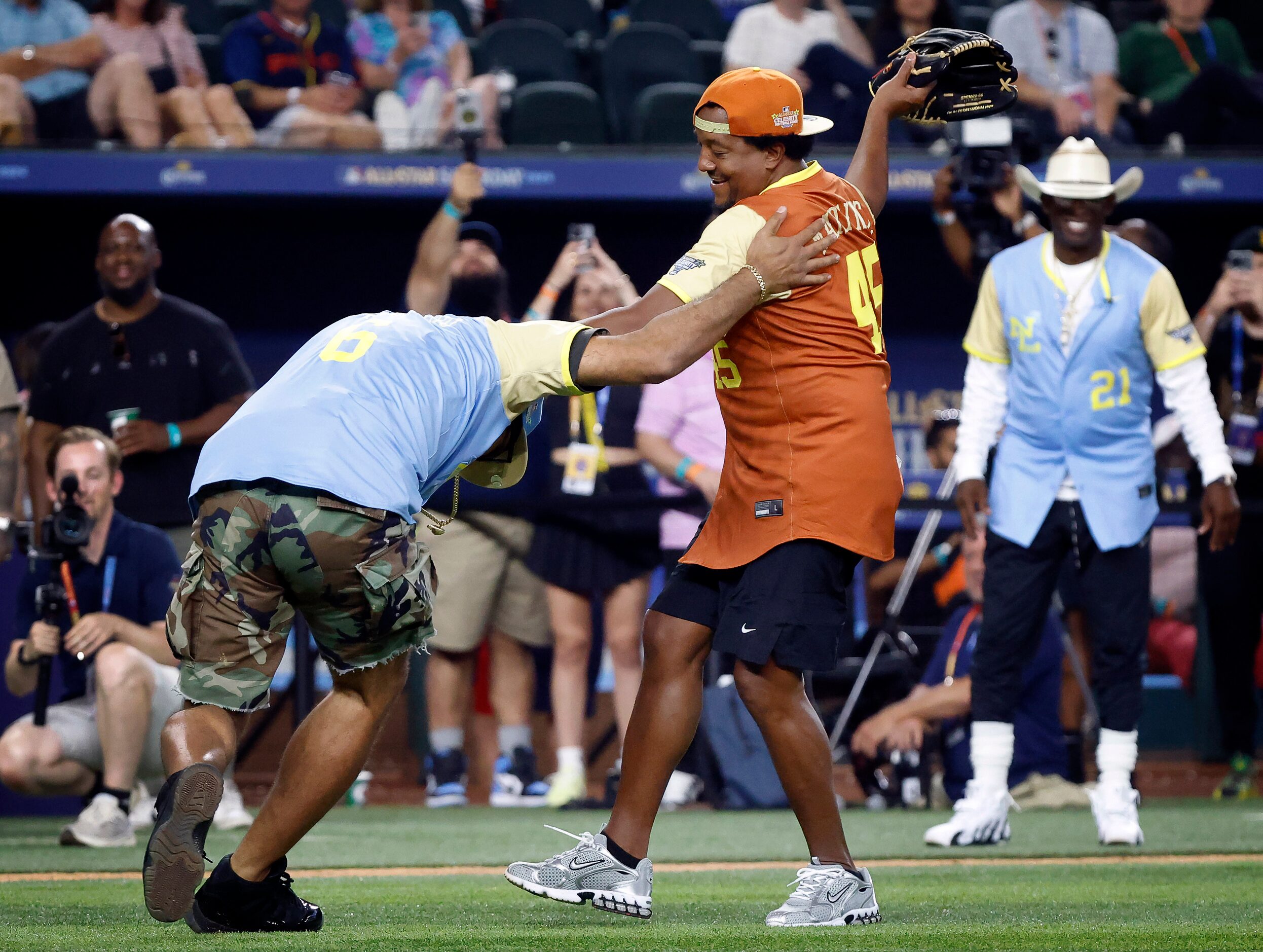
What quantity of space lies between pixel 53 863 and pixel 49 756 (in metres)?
1.09

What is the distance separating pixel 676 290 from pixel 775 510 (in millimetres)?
595

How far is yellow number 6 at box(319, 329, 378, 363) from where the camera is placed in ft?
11.5

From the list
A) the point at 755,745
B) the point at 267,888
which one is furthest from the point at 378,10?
the point at 267,888

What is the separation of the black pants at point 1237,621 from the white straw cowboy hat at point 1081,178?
2.60 meters

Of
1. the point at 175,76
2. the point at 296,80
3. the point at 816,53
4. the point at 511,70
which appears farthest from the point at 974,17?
the point at 175,76

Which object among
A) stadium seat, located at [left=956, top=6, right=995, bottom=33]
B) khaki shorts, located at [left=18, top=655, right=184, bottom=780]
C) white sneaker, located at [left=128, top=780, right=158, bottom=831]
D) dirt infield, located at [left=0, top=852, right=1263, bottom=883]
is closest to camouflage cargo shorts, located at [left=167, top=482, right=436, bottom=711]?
dirt infield, located at [left=0, top=852, right=1263, bottom=883]

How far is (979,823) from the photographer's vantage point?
19.7 ft

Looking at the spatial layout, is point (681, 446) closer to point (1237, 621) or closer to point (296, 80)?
point (1237, 621)

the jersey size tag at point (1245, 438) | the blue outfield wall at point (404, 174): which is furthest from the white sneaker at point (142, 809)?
the jersey size tag at point (1245, 438)

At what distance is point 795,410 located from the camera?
13.4 ft

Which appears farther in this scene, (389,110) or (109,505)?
(389,110)

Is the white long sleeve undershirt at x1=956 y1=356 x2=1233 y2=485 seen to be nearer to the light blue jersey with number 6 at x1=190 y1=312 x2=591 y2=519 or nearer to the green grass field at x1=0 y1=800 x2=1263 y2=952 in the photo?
the green grass field at x1=0 y1=800 x2=1263 y2=952

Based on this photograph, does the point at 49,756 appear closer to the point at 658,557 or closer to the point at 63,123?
the point at 658,557

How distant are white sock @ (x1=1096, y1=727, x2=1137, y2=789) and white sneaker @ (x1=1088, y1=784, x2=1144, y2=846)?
3 cm
